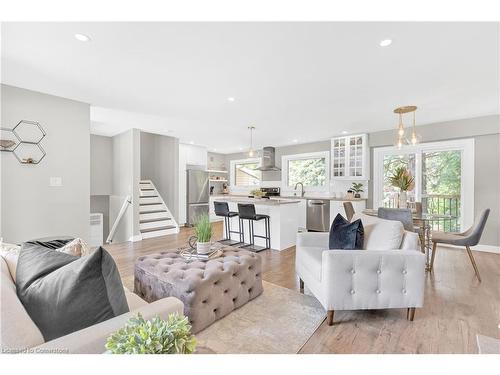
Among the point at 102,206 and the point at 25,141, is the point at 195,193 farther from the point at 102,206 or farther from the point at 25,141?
the point at 25,141

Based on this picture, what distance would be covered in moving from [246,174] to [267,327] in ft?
22.0

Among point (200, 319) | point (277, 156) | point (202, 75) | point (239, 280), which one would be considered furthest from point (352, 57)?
point (277, 156)

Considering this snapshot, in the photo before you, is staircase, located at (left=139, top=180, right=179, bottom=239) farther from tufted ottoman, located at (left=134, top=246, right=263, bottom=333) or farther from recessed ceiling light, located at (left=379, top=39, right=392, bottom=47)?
recessed ceiling light, located at (left=379, top=39, right=392, bottom=47)

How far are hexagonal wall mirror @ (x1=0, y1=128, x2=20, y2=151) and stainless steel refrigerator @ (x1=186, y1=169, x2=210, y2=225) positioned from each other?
4006 millimetres

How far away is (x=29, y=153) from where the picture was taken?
3.08 m

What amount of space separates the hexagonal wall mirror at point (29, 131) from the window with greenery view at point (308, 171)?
218 inches

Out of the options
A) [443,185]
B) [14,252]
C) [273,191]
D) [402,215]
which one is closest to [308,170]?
[273,191]

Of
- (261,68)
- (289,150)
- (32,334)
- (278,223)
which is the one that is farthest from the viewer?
(289,150)

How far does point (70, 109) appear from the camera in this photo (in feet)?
11.1

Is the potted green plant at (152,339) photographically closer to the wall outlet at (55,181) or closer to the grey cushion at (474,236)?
the wall outlet at (55,181)

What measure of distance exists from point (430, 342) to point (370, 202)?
13.5ft

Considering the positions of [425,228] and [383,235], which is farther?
[425,228]

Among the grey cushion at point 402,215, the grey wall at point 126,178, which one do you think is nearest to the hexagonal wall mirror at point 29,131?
the grey wall at point 126,178

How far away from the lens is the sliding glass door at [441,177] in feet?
14.5
